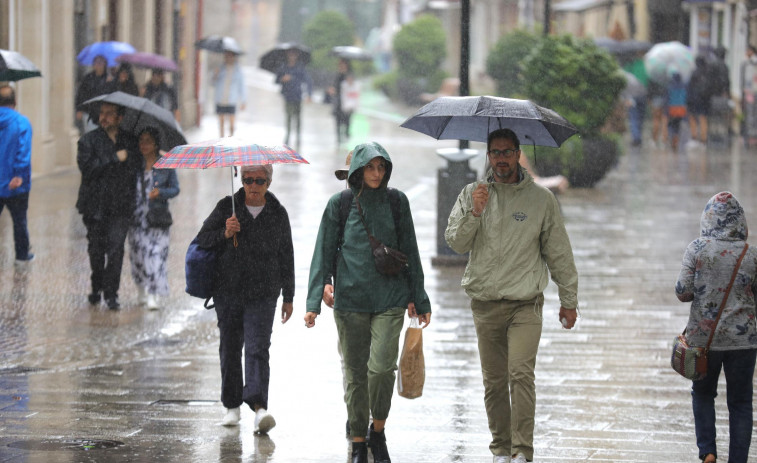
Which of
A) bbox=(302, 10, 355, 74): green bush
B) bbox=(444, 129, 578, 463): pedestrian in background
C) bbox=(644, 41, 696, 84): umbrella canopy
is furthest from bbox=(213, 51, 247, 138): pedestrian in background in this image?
bbox=(302, 10, 355, 74): green bush

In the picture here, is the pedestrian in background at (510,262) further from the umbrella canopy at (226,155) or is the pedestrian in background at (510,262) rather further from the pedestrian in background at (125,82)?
the pedestrian in background at (125,82)

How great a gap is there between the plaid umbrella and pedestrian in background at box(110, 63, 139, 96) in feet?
31.4

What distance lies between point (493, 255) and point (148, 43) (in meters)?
23.2

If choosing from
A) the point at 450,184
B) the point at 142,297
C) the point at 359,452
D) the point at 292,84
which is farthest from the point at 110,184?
the point at 292,84

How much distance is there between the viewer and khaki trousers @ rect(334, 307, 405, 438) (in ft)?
22.8

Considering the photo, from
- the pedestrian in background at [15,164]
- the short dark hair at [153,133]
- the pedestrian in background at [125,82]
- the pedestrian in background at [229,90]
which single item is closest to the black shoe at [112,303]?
the short dark hair at [153,133]

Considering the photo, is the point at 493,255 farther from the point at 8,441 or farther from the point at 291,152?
the point at 8,441

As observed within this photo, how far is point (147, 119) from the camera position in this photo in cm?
1040

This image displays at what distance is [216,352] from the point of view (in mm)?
9711

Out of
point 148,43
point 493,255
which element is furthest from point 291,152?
point 148,43

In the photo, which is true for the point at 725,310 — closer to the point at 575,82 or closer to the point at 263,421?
the point at 263,421

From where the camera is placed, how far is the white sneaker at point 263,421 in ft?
24.5

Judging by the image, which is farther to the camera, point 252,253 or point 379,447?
point 252,253

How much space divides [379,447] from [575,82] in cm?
1367
